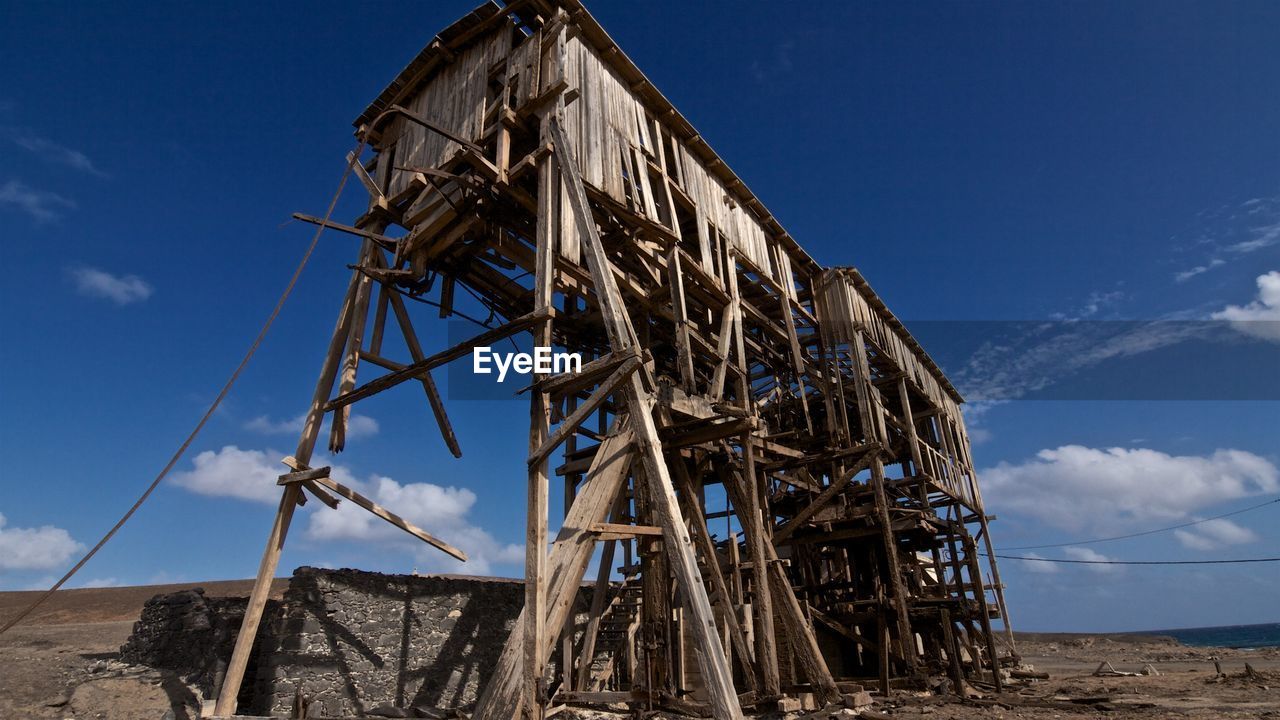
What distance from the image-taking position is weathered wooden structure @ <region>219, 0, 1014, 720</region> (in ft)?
24.8

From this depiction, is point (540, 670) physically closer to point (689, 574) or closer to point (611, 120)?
point (689, 574)

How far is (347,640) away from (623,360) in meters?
6.47

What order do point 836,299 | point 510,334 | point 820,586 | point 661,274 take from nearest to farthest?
point 510,334 → point 661,274 → point 820,586 → point 836,299

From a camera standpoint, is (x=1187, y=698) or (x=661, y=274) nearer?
(x=661, y=274)

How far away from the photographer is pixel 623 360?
7.51 metres

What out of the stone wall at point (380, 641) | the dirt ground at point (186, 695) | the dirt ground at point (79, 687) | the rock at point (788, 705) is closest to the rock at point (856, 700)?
the dirt ground at point (186, 695)

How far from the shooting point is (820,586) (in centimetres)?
1580

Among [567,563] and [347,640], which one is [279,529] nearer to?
[347,640]

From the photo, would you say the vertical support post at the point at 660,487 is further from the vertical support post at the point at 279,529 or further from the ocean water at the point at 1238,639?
the ocean water at the point at 1238,639

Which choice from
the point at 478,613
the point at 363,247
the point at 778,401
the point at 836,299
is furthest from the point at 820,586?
the point at 363,247

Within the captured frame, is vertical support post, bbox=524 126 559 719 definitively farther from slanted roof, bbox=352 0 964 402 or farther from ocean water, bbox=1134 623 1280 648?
ocean water, bbox=1134 623 1280 648

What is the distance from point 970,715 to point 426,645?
887 centimetres

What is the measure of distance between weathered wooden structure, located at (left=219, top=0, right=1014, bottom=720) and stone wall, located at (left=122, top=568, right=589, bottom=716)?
1.10 meters

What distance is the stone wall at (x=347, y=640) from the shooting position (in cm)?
959
